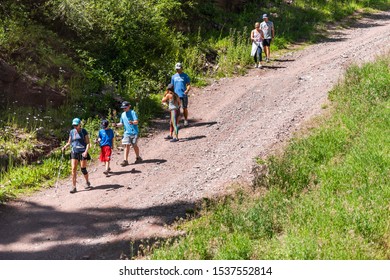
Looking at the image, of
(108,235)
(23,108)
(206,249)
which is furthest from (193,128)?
(206,249)

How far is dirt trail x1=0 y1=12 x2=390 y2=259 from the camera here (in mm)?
9508

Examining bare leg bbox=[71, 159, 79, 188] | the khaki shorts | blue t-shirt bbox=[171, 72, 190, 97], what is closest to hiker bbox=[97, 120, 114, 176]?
the khaki shorts

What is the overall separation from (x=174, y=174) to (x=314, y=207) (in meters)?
3.99

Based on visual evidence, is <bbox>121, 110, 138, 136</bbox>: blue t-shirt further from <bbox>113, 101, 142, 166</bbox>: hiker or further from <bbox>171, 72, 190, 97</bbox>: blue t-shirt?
<bbox>171, 72, 190, 97</bbox>: blue t-shirt

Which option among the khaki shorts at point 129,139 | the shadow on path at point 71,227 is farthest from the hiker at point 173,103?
the shadow on path at point 71,227

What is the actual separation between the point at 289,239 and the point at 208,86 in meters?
11.4

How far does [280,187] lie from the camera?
10109 millimetres

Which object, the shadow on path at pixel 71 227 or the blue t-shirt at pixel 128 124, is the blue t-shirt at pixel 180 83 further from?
the shadow on path at pixel 71 227

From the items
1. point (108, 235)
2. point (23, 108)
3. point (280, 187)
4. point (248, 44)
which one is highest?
point (248, 44)

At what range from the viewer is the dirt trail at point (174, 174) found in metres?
9.51

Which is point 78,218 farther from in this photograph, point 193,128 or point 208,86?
point 208,86

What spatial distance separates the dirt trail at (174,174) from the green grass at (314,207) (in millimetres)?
830

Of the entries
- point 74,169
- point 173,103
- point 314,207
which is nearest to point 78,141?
point 74,169

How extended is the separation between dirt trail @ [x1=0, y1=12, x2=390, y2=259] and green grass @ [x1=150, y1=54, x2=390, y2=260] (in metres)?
0.83
